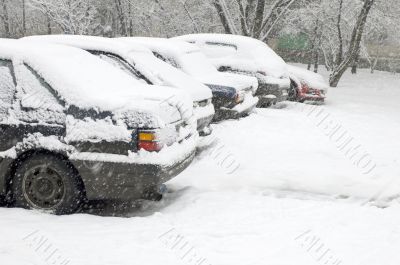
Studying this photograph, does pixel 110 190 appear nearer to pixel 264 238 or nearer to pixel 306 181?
pixel 264 238

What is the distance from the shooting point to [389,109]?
1442cm

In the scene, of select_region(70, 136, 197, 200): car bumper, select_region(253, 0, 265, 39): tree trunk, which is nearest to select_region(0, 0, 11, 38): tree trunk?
select_region(253, 0, 265, 39): tree trunk

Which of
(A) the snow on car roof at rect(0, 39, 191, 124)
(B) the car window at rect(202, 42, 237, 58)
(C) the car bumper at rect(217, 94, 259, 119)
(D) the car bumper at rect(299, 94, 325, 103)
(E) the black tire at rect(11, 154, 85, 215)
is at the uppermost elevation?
(A) the snow on car roof at rect(0, 39, 191, 124)

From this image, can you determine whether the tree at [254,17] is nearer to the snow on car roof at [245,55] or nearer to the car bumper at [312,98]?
the car bumper at [312,98]

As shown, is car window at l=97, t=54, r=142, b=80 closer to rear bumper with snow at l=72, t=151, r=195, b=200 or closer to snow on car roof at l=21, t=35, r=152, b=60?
snow on car roof at l=21, t=35, r=152, b=60

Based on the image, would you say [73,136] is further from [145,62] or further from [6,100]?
[145,62]

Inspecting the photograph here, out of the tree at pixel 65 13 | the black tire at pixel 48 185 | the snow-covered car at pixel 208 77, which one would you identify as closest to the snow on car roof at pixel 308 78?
the snow-covered car at pixel 208 77

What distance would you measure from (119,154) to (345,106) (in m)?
10.6

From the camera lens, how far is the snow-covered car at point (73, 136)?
16.2 ft

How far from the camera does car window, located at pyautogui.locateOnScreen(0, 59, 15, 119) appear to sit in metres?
5.13

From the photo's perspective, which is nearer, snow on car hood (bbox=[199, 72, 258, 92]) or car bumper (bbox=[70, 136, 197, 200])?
car bumper (bbox=[70, 136, 197, 200])

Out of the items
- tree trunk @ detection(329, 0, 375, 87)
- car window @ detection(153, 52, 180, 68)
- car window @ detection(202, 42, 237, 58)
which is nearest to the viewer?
car window @ detection(153, 52, 180, 68)

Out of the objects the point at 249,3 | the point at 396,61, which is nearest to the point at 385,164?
the point at 249,3

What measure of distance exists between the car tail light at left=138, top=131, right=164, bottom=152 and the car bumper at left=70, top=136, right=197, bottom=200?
3.0 inches
